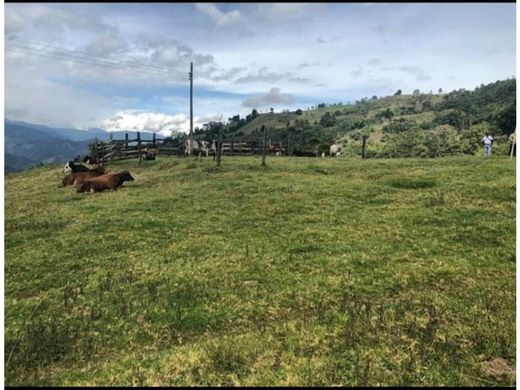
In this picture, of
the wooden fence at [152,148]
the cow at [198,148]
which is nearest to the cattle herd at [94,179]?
the wooden fence at [152,148]

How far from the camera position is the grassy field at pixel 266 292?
6.56 metres

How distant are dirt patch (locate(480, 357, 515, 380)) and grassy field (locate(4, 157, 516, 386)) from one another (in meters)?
0.03

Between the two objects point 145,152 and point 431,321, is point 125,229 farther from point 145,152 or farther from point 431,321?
point 145,152

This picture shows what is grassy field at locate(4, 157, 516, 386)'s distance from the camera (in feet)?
21.5

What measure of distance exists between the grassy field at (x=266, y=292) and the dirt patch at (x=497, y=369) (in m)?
0.03

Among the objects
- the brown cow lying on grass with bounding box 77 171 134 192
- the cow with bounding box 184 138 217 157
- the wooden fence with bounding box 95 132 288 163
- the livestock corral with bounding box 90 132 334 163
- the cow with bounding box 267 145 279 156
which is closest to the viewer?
the brown cow lying on grass with bounding box 77 171 134 192

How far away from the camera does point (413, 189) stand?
21281 mm

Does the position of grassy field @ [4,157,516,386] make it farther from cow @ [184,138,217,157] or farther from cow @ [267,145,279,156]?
cow @ [267,145,279,156]

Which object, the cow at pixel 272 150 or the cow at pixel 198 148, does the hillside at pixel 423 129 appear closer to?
the cow at pixel 272 150

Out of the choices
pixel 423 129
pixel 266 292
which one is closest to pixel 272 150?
pixel 266 292

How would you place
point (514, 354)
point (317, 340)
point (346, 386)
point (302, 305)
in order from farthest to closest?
point (302, 305) < point (317, 340) < point (514, 354) < point (346, 386)

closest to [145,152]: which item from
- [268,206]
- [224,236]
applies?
[268,206]

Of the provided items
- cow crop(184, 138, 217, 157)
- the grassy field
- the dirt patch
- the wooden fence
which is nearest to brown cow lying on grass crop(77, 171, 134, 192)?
the grassy field

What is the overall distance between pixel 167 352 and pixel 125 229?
27.5 ft
